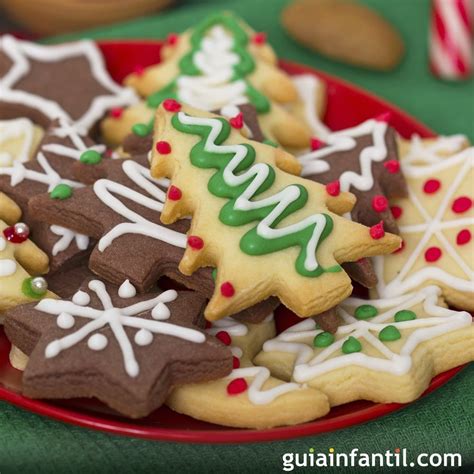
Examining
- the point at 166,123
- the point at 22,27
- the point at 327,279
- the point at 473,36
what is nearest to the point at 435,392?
the point at 327,279

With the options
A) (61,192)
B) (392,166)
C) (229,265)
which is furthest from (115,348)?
(392,166)

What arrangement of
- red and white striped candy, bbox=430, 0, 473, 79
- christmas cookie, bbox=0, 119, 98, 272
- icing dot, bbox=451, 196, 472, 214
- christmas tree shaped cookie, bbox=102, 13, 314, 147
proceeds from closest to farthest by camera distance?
christmas cookie, bbox=0, 119, 98, 272
icing dot, bbox=451, 196, 472, 214
christmas tree shaped cookie, bbox=102, 13, 314, 147
red and white striped candy, bbox=430, 0, 473, 79

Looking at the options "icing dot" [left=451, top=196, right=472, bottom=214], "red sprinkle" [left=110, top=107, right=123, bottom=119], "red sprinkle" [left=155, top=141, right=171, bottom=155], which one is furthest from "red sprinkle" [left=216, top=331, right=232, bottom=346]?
"red sprinkle" [left=110, top=107, right=123, bottom=119]

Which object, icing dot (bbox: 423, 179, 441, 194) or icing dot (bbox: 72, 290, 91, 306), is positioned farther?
icing dot (bbox: 423, 179, 441, 194)

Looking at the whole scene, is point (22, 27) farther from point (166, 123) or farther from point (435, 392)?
point (435, 392)

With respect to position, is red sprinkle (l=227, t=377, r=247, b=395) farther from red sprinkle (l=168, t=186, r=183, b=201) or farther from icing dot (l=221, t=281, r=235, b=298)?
red sprinkle (l=168, t=186, r=183, b=201)

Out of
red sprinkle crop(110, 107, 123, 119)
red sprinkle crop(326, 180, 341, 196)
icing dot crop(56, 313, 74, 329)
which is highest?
red sprinkle crop(326, 180, 341, 196)

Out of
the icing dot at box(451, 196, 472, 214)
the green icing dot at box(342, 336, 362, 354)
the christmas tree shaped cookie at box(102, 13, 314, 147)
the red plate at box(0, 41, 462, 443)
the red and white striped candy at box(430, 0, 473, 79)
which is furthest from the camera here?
the red and white striped candy at box(430, 0, 473, 79)
